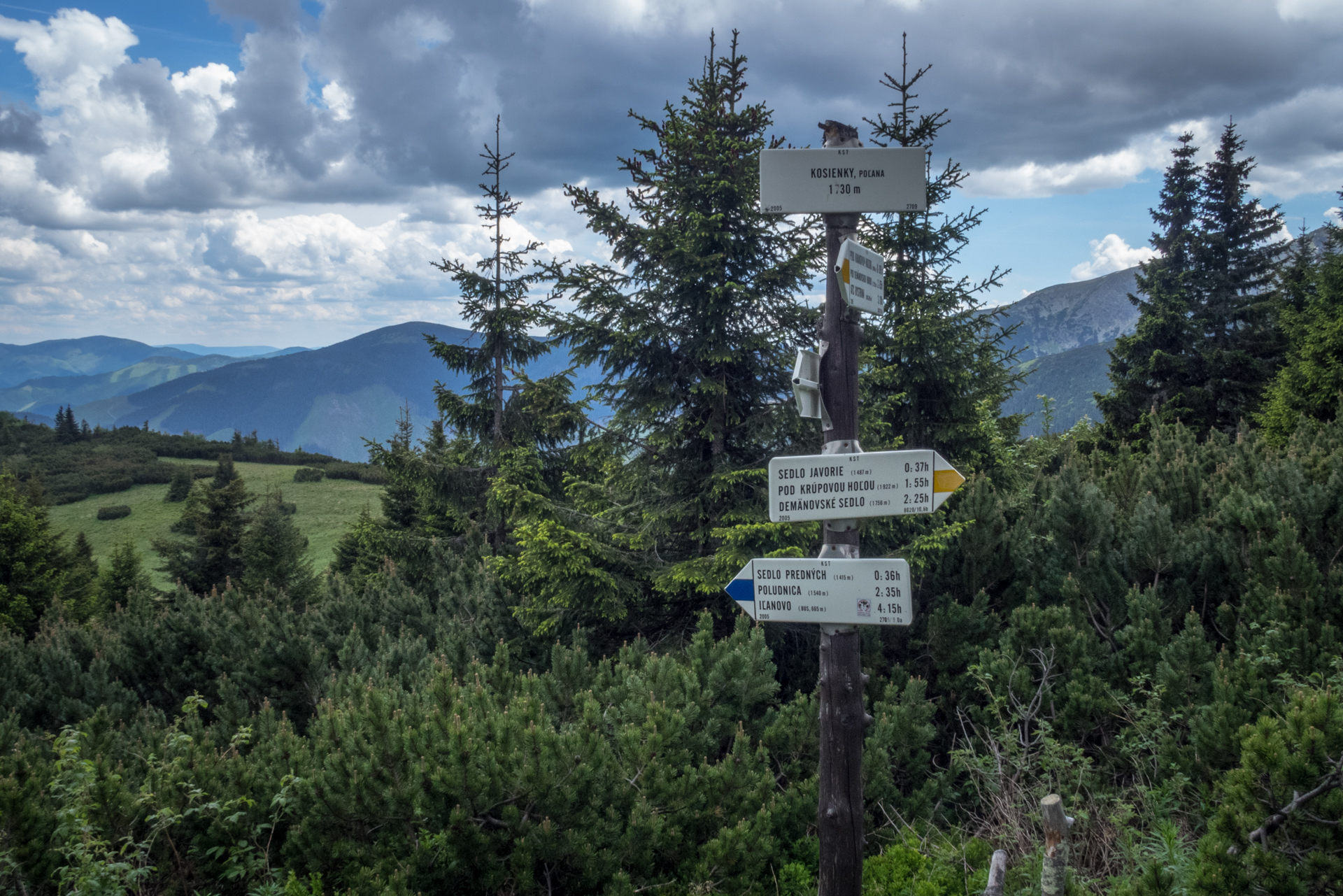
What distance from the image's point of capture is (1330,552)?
6227 millimetres

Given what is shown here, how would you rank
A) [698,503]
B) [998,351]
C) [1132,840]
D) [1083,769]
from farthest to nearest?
[998,351], [698,503], [1083,769], [1132,840]

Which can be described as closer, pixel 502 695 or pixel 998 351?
pixel 502 695

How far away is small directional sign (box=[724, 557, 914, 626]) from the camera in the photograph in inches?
125

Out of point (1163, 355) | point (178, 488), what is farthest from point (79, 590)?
point (1163, 355)

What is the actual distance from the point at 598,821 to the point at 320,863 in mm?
1589

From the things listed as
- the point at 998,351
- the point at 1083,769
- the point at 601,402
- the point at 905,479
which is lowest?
the point at 1083,769

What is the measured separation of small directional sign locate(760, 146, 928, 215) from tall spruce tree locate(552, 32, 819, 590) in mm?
4276

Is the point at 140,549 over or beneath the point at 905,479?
beneath

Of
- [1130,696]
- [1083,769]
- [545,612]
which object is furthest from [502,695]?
[1130,696]

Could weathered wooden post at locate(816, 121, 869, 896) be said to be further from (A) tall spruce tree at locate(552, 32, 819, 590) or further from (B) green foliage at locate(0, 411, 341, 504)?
(B) green foliage at locate(0, 411, 341, 504)

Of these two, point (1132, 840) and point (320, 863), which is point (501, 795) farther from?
point (1132, 840)

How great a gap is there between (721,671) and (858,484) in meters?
3.04

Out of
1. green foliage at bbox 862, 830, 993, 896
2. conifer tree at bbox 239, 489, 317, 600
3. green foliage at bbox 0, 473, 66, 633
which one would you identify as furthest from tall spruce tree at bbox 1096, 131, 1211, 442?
green foliage at bbox 0, 473, 66, 633

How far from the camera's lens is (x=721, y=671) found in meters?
5.82
